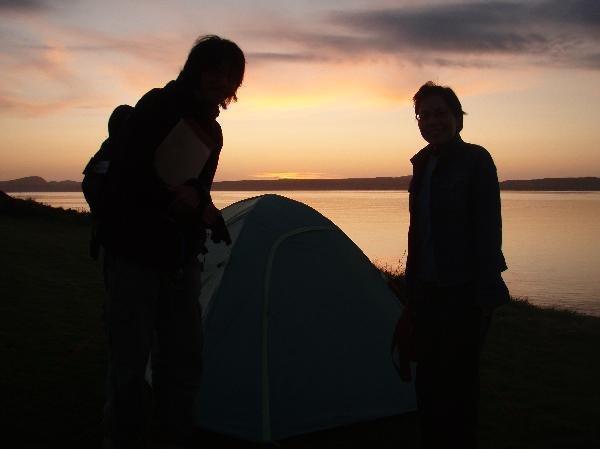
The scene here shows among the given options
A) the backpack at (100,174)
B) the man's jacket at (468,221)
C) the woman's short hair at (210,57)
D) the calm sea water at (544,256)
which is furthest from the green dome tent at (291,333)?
the calm sea water at (544,256)

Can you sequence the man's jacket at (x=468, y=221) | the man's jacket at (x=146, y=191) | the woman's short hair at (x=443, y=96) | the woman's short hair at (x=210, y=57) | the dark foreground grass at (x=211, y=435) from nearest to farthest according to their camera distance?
1. the man's jacket at (x=146, y=191)
2. the woman's short hair at (x=210, y=57)
3. the man's jacket at (x=468, y=221)
4. the woman's short hair at (x=443, y=96)
5. the dark foreground grass at (x=211, y=435)

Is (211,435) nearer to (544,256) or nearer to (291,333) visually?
(291,333)

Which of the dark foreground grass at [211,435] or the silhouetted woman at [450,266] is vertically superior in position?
the silhouetted woman at [450,266]

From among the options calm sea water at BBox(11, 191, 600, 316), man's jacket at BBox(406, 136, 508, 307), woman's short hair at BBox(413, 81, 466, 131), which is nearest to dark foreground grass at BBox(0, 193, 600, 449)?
man's jacket at BBox(406, 136, 508, 307)

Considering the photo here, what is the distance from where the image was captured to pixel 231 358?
460 cm

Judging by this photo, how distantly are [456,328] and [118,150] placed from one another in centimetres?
217

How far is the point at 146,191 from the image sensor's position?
9.65 feet

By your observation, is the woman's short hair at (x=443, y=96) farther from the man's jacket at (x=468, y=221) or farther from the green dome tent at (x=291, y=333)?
the green dome tent at (x=291, y=333)

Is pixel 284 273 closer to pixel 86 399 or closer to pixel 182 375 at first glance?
pixel 182 375

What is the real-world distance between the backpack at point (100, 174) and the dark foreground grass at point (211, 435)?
220 cm

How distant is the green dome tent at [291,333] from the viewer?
14.8 feet

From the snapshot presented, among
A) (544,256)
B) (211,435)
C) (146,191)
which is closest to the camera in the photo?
(146,191)

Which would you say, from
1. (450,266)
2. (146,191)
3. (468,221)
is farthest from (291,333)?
(146,191)

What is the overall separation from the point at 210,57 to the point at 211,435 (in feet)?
9.85
